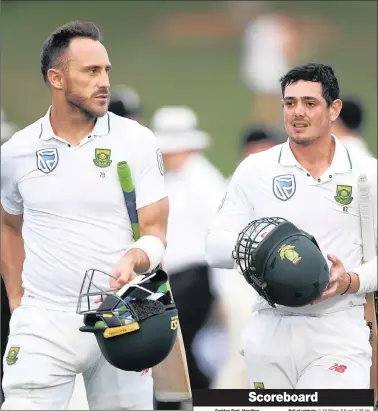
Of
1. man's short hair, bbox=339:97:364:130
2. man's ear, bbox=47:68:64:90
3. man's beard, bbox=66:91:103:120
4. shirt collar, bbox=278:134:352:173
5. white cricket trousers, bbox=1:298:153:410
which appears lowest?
white cricket trousers, bbox=1:298:153:410

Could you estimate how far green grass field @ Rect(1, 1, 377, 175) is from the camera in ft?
14.7

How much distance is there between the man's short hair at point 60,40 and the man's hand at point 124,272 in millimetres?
967

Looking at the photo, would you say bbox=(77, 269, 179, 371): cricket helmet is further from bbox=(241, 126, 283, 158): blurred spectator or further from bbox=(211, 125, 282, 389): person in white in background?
bbox=(241, 126, 283, 158): blurred spectator

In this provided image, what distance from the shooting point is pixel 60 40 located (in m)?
4.26

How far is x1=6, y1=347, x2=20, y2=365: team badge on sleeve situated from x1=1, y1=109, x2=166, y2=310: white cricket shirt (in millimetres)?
222

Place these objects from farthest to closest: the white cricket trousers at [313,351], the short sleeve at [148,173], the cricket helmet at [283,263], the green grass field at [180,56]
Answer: the green grass field at [180,56] < the short sleeve at [148,173] < the white cricket trousers at [313,351] < the cricket helmet at [283,263]

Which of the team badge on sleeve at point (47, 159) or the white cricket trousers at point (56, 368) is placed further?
the team badge on sleeve at point (47, 159)

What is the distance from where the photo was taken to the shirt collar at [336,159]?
164 inches

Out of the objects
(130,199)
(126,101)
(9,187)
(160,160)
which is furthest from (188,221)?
(9,187)

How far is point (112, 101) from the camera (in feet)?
14.6

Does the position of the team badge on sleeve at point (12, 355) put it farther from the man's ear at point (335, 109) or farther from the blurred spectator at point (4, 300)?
the man's ear at point (335, 109)

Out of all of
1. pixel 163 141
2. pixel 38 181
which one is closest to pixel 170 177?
pixel 163 141

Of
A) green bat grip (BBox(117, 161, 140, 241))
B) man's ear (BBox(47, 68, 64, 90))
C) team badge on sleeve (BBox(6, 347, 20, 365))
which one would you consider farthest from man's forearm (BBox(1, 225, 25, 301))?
man's ear (BBox(47, 68, 64, 90))

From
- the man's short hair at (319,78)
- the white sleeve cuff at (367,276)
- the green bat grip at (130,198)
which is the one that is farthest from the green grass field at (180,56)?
the white sleeve cuff at (367,276)
